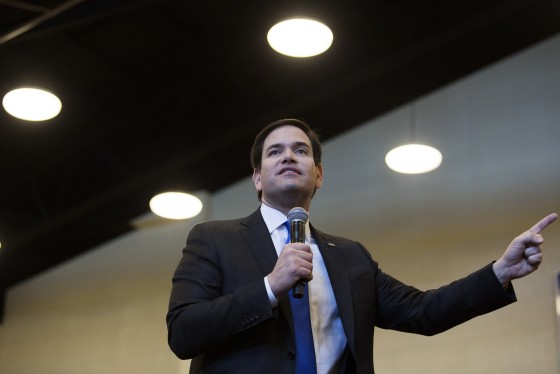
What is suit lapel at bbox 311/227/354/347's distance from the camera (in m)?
2.23

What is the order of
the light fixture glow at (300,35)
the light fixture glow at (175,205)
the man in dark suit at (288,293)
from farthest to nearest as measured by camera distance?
the light fixture glow at (175,205) → the light fixture glow at (300,35) → the man in dark suit at (288,293)

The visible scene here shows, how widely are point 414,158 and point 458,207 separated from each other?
0.53 meters

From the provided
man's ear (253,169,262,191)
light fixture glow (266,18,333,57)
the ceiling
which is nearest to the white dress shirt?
man's ear (253,169,262,191)

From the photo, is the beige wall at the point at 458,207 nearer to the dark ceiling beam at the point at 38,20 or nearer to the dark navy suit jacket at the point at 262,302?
the dark ceiling beam at the point at 38,20

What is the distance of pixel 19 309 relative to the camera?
31.6ft

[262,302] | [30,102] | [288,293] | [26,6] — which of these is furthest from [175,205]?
[262,302]

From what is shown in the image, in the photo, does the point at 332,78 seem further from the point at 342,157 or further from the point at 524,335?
the point at 524,335

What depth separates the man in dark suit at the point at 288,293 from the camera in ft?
6.81

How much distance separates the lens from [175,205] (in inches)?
320

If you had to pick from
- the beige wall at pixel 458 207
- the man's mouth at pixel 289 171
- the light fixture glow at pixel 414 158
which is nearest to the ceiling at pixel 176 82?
the beige wall at pixel 458 207

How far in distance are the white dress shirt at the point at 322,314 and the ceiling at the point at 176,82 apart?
428cm

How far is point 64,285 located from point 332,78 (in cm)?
392

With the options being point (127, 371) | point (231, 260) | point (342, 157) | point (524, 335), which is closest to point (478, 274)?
point (231, 260)

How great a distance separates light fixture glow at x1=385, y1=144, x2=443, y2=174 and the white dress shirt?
446cm
